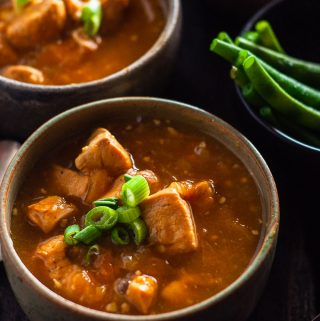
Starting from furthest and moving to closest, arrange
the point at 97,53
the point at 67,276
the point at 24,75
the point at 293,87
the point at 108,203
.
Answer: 1. the point at 97,53
2. the point at 24,75
3. the point at 293,87
4. the point at 108,203
5. the point at 67,276

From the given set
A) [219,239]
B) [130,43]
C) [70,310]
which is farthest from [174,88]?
[70,310]

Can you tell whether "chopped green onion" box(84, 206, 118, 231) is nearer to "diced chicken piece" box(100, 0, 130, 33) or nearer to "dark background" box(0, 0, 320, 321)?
"dark background" box(0, 0, 320, 321)

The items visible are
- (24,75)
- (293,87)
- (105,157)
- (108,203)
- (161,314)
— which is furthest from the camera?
(24,75)

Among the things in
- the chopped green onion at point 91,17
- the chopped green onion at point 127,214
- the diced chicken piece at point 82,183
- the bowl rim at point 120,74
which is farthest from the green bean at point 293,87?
the chopped green onion at point 127,214

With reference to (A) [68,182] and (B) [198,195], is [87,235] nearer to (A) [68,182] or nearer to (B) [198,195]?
(A) [68,182]

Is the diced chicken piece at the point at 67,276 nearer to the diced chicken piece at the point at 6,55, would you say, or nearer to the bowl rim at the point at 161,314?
the bowl rim at the point at 161,314

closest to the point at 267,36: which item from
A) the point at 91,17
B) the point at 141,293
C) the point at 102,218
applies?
the point at 91,17

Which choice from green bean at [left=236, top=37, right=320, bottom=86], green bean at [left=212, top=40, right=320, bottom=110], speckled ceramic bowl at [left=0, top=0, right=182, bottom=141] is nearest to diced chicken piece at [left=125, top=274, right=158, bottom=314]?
speckled ceramic bowl at [left=0, top=0, right=182, bottom=141]
